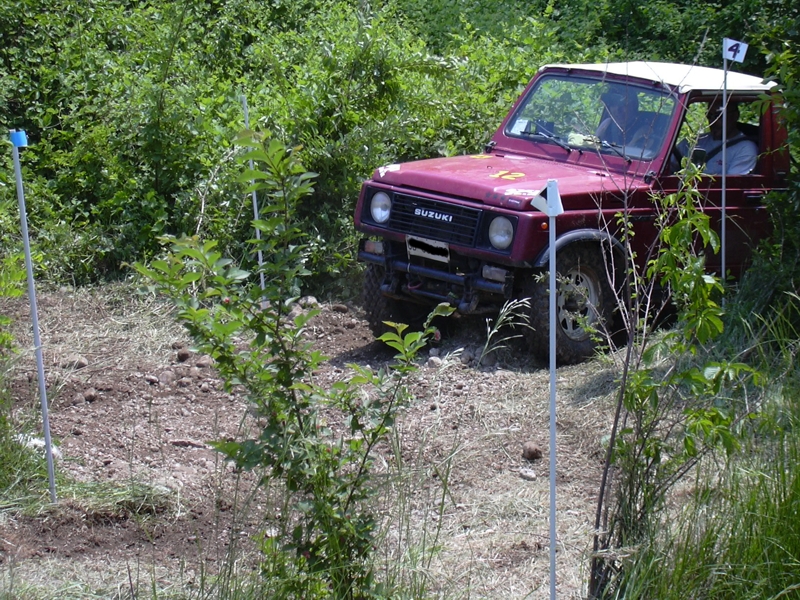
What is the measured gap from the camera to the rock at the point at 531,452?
16.4 ft

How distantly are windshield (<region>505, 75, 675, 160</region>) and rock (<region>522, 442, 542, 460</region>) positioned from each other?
6.58 feet

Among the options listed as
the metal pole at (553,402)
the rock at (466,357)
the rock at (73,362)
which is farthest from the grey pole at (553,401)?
the rock at (73,362)

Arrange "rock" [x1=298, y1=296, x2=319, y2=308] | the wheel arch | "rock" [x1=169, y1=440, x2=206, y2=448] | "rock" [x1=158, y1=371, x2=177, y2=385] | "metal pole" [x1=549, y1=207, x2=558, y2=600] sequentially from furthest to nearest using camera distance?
"rock" [x1=298, y1=296, x2=319, y2=308], "rock" [x1=158, y1=371, x2=177, y2=385], the wheel arch, "rock" [x1=169, y1=440, x2=206, y2=448], "metal pole" [x1=549, y1=207, x2=558, y2=600]

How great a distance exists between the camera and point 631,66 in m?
6.80

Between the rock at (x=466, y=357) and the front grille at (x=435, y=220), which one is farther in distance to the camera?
the rock at (x=466, y=357)

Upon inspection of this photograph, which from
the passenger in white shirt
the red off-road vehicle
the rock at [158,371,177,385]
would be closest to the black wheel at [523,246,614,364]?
the red off-road vehicle

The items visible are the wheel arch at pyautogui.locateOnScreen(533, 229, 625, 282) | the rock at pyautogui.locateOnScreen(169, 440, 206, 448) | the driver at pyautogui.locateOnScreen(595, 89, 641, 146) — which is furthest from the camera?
the driver at pyautogui.locateOnScreen(595, 89, 641, 146)

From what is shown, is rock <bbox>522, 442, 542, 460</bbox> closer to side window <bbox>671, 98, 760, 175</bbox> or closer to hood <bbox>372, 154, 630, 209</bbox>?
hood <bbox>372, 154, 630, 209</bbox>

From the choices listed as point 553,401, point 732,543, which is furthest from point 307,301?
point 732,543

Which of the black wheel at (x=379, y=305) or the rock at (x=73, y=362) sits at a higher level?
the black wheel at (x=379, y=305)

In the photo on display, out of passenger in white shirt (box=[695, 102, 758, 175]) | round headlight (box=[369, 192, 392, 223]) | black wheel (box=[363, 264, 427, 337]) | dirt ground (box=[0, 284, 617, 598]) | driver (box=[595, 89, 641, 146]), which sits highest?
driver (box=[595, 89, 641, 146])

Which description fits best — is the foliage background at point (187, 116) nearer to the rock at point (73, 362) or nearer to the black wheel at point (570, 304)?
the rock at point (73, 362)

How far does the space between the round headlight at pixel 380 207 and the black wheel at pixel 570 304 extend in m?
0.98

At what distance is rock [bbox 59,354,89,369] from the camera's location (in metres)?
6.38
